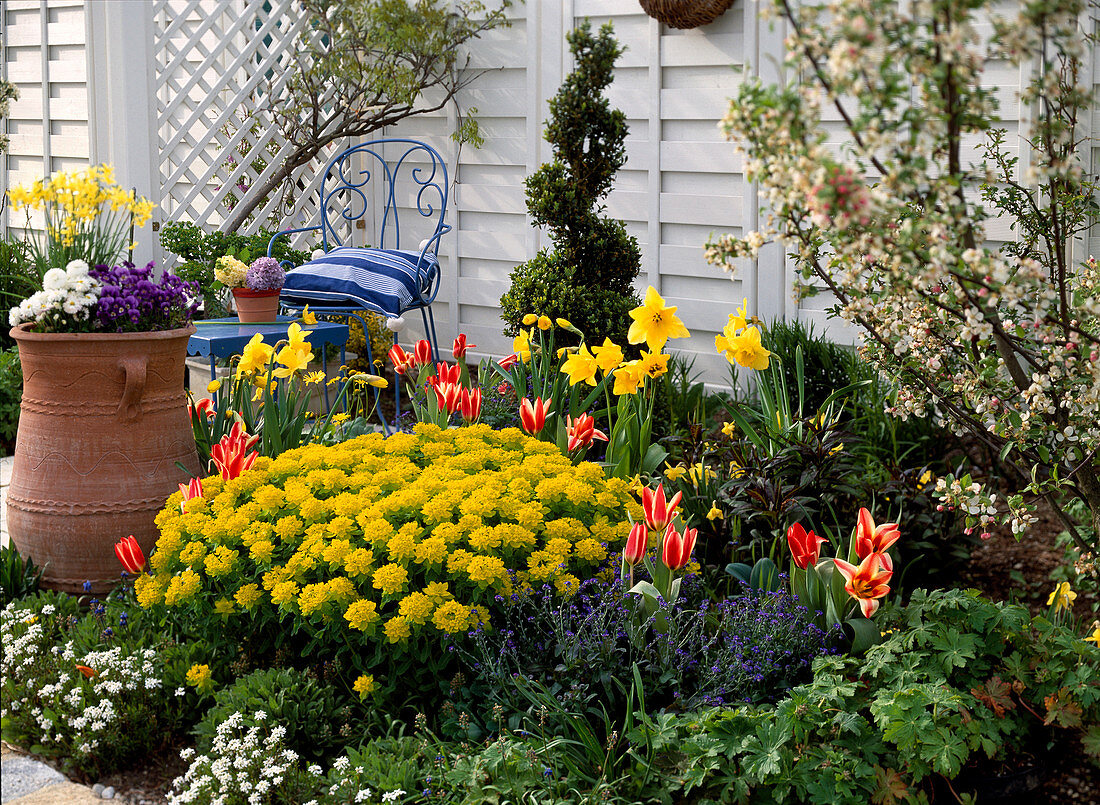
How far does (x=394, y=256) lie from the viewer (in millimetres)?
4695

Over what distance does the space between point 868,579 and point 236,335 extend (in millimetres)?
2591

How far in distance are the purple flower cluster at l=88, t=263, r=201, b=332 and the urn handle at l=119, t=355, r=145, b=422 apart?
0.13 meters

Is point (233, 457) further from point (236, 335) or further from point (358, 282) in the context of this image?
point (358, 282)

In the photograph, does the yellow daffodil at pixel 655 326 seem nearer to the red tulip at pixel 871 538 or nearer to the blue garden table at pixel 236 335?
the red tulip at pixel 871 538

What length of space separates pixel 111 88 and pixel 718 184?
2.82m

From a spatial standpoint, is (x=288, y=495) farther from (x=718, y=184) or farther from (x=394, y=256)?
(x=718, y=184)

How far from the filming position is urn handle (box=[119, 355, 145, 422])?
2.70 meters

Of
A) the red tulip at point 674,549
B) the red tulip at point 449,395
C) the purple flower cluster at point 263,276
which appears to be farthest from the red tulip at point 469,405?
the purple flower cluster at point 263,276

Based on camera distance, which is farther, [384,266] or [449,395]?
[384,266]

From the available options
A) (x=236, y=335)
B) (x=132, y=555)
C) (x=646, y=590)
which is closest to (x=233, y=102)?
(x=236, y=335)

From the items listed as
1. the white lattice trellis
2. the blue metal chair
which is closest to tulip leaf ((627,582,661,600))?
the blue metal chair

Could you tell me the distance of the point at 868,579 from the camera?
195 cm

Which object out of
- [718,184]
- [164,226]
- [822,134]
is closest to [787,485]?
[822,134]

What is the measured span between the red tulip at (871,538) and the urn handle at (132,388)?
1787 mm
